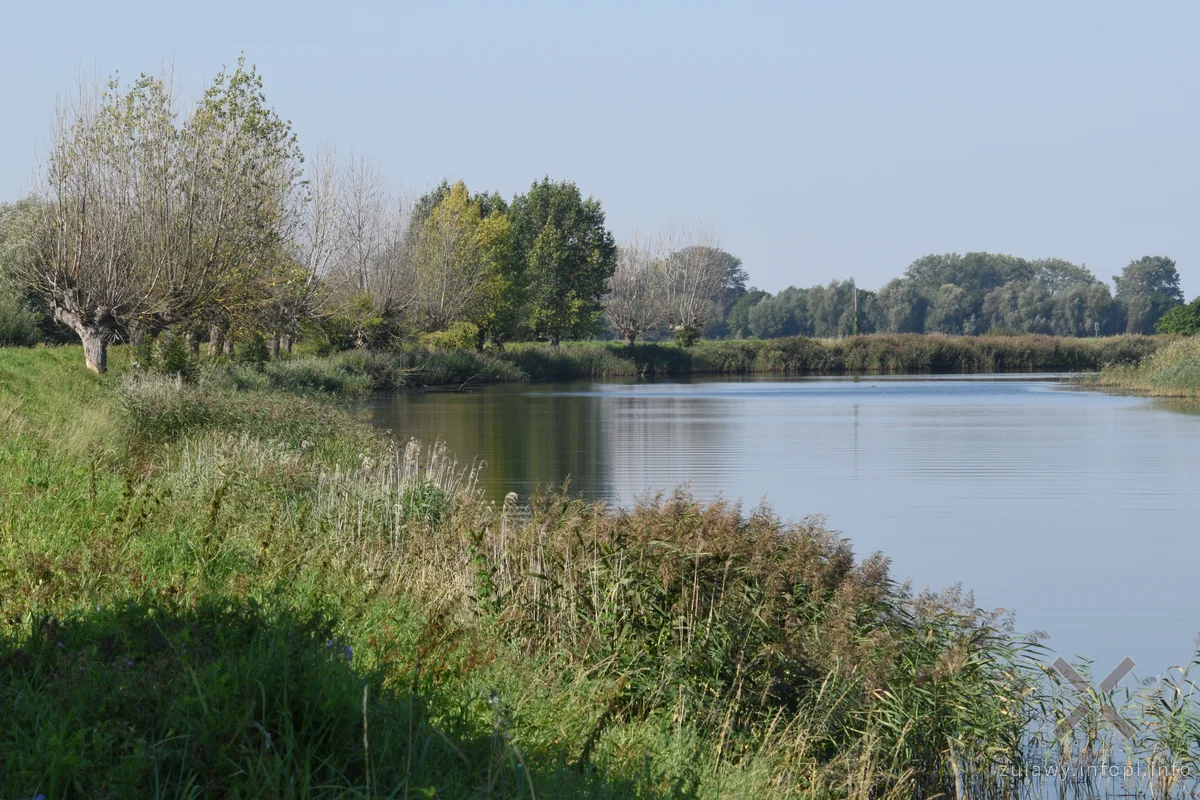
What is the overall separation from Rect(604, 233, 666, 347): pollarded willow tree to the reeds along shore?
7665cm

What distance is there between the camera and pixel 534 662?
6922 mm

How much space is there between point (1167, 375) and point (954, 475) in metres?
29.7

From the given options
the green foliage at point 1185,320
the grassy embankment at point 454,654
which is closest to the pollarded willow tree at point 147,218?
the grassy embankment at point 454,654

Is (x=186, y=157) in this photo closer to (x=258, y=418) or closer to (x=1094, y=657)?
(x=258, y=418)

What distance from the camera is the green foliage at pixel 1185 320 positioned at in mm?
70250

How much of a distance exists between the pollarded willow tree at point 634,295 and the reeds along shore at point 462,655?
76.7 m

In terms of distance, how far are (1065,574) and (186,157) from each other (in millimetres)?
27182

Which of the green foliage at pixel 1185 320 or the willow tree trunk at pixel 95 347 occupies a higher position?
the green foliage at pixel 1185 320

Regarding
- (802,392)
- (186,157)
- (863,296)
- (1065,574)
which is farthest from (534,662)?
(863,296)

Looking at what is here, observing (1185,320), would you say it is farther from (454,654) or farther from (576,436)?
(454,654)

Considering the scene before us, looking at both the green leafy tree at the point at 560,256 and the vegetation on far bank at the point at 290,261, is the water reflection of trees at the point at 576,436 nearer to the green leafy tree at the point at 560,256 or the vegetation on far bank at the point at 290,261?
the vegetation on far bank at the point at 290,261

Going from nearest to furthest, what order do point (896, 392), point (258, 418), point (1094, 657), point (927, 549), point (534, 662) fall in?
point (534, 662)
point (1094, 657)
point (927, 549)
point (258, 418)
point (896, 392)

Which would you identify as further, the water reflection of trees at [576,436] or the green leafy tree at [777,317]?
the green leafy tree at [777,317]

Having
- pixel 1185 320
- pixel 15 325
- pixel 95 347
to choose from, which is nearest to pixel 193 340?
pixel 15 325
